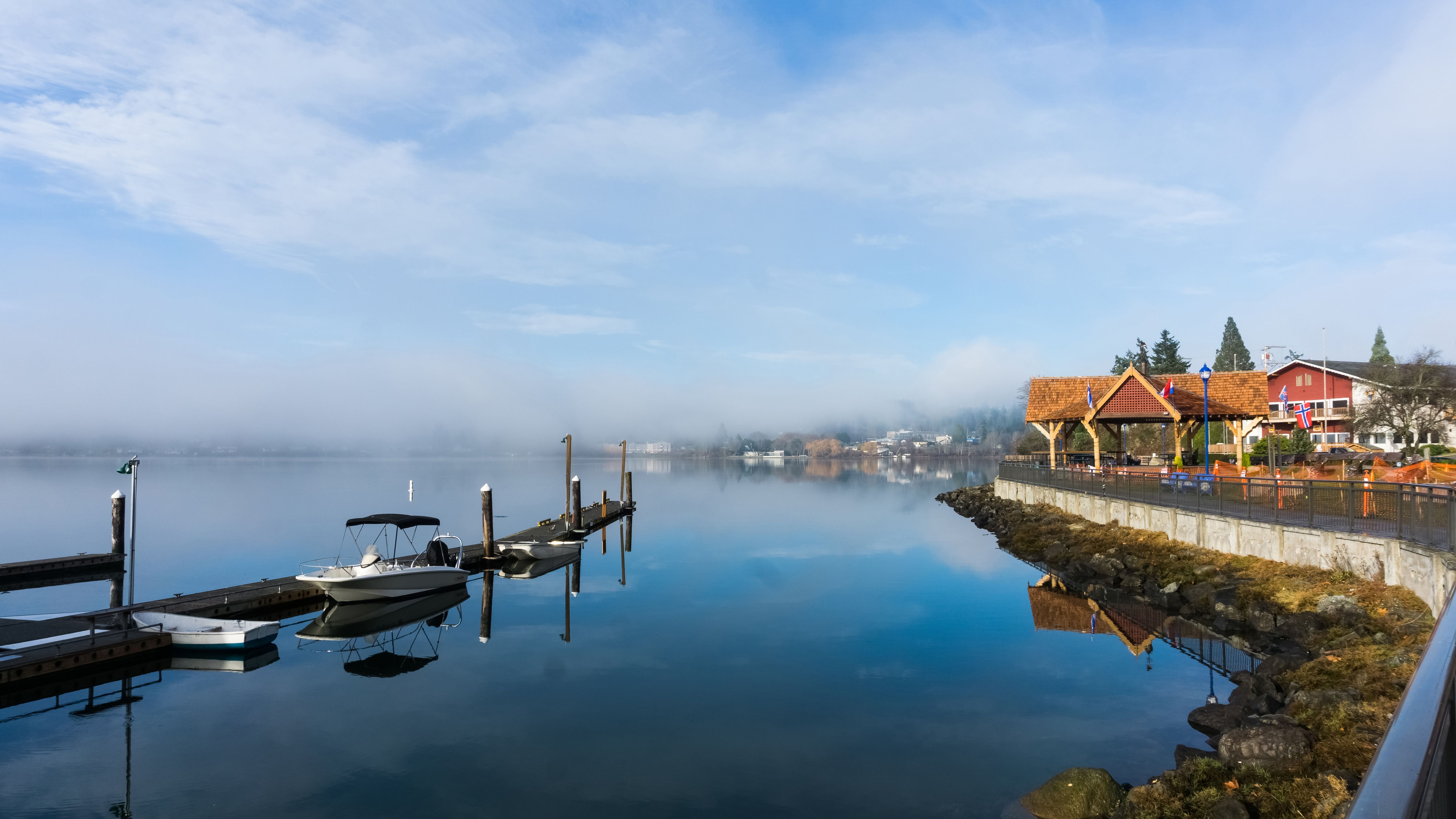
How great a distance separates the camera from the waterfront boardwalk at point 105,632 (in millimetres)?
17938

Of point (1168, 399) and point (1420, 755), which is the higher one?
point (1168, 399)

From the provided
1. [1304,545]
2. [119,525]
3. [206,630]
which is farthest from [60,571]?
[1304,545]

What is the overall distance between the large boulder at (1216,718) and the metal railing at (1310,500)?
506 cm

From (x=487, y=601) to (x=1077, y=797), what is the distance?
23361mm

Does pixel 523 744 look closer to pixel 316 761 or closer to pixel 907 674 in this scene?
pixel 316 761

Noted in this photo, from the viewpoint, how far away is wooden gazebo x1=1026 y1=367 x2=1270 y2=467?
38688 millimetres

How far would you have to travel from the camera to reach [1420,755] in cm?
170

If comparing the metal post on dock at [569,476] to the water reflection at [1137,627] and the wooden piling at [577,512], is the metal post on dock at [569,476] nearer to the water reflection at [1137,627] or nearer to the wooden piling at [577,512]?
the wooden piling at [577,512]

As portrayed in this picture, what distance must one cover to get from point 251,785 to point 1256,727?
15.2m

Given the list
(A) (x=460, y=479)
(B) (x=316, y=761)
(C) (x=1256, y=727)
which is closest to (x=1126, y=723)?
(C) (x=1256, y=727)

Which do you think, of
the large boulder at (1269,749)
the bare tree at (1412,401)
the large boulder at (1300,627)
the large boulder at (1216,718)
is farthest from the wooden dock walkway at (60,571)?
the bare tree at (1412,401)

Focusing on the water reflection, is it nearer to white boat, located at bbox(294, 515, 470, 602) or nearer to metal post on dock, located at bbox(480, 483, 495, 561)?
white boat, located at bbox(294, 515, 470, 602)

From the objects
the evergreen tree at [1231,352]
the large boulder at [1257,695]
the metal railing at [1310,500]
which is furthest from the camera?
the evergreen tree at [1231,352]

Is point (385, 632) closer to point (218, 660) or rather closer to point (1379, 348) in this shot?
point (218, 660)
